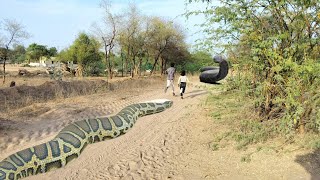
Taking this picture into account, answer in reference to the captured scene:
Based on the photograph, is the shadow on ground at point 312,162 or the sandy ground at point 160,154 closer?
the shadow on ground at point 312,162

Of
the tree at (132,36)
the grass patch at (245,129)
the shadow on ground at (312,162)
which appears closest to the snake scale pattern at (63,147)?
the grass patch at (245,129)

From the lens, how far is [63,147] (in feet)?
24.1

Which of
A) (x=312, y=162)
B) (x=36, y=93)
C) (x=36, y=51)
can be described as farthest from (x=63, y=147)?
(x=36, y=51)

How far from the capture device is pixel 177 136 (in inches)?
336

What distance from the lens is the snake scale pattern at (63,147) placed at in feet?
21.0

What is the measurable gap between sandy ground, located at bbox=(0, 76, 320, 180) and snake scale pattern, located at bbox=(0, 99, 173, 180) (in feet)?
0.59

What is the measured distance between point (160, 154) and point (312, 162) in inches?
114

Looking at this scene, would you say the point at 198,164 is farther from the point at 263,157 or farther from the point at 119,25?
the point at 119,25

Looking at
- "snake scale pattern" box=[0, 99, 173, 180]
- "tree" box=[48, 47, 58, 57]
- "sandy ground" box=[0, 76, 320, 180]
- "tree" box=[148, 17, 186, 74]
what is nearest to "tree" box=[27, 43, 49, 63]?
"tree" box=[48, 47, 58, 57]

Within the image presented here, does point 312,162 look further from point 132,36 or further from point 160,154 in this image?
point 132,36

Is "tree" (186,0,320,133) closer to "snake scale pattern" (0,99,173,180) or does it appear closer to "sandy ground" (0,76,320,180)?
"sandy ground" (0,76,320,180)

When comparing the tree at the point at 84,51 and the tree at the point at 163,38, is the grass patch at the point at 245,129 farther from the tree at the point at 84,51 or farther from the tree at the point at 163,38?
the tree at the point at 84,51

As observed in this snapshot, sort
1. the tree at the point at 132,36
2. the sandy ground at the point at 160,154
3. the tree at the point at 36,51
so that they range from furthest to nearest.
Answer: the tree at the point at 36,51 → the tree at the point at 132,36 → the sandy ground at the point at 160,154

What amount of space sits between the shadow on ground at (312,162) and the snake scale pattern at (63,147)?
4469mm
